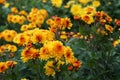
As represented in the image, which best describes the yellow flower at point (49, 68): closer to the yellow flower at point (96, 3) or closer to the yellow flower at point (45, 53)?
the yellow flower at point (45, 53)

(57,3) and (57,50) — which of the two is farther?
(57,3)

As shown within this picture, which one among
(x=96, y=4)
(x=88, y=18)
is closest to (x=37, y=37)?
(x=88, y=18)

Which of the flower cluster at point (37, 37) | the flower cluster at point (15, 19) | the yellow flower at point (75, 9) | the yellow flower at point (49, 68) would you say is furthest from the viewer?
the yellow flower at point (75, 9)

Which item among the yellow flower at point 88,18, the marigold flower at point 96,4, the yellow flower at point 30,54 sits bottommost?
the yellow flower at point 30,54

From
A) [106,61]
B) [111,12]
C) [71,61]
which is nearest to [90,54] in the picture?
[106,61]

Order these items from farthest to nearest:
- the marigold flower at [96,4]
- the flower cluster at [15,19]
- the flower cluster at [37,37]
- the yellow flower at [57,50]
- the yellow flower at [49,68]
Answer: the marigold flower at [96,4] < the flower cluster at [15,19] < the flower cluster at [37,37] < the yellow flower at [49,68] < the yellow flower at [57,50]

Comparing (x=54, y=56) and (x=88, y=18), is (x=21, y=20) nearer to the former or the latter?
(x=88, y=18)

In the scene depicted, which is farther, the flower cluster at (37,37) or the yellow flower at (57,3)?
the yellow flower at (57,3)

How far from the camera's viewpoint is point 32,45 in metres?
3.71

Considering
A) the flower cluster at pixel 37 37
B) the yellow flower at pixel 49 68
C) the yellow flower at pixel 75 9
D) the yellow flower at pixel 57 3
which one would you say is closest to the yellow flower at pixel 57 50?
the yellow flower at pixel 49 68

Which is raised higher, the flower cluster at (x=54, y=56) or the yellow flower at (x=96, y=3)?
the yellow flower at (x=96, y=3)

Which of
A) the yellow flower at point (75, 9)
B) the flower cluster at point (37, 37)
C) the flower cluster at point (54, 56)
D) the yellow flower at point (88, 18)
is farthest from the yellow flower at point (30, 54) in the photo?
the yellow flower at point (75, 9)

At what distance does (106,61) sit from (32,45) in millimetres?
867

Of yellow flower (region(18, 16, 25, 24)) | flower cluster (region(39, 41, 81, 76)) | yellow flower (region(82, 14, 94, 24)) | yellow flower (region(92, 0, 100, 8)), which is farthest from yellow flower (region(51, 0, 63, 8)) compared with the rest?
flower cluster (region(39, 41, 81, 76))
